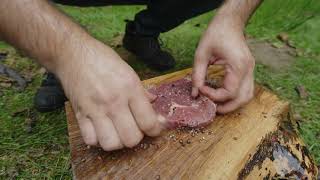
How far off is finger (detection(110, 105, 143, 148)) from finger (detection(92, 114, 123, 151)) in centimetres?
2

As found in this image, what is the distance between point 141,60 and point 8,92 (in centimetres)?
98

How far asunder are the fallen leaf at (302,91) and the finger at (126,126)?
173 cm

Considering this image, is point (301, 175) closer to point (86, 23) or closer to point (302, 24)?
point (302, 24)

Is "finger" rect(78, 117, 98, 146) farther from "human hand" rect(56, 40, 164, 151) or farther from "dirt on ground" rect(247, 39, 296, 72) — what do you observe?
"dirt on ground" rect(247, 39, 296, 72)

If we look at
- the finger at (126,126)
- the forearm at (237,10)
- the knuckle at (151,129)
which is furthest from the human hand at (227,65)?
the finger at (126,126)

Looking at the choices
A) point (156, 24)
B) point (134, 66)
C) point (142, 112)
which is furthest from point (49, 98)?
point (142, 112)

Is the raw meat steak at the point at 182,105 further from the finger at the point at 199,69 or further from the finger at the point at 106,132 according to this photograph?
the finger at the point at 106,132

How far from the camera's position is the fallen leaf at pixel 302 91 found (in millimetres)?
3003

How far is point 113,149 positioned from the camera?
162 centimetres

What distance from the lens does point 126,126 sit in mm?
1562

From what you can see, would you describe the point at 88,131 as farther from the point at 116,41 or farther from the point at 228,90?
the point at 116,41

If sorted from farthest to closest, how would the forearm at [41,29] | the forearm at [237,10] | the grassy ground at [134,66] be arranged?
the grassy ground at [134,66], the forearm at [237,10], the forearm at [41,29]

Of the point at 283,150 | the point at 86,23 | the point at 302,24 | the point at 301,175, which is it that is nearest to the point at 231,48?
the point at 283,150

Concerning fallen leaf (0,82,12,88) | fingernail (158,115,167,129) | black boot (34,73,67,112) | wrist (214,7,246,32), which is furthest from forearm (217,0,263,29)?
fallen leaf (0,82,12,88)
